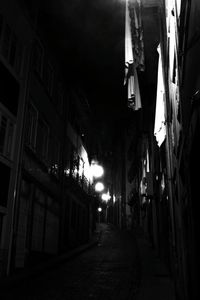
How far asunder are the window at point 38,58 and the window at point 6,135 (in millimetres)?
3855

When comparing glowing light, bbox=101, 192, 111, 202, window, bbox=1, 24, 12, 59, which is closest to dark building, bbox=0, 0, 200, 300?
window, bbox=1, 24, 12, 59

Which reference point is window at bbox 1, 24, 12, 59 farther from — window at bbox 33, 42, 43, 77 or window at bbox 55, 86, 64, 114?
window at bbox 55, 86, 64, 114

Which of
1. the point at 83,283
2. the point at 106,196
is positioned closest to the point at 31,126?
the point at 83,283

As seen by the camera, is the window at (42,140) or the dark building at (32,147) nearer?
the dark building at (32,147)

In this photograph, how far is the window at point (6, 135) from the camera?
482 inches

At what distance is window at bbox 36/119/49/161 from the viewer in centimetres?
1594

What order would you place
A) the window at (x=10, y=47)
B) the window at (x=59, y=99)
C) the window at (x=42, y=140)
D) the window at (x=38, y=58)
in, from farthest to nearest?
the window at (x=59, y=99)
the window at (x=42, y=140)
the window at (x=38, y=58)
the window at (x=10, y=47)

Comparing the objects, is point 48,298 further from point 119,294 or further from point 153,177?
point 153,177

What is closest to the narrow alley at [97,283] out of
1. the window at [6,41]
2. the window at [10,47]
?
the window at [10,47]

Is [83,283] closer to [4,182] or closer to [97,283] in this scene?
[97,283]

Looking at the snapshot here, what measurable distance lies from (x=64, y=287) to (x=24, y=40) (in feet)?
31.9

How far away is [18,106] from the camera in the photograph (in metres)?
13.4

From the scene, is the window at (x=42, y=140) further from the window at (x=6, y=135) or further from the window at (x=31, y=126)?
the window at (x=6, y=135)

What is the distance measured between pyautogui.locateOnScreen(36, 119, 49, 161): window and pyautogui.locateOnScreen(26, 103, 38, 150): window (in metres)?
Result: 0.61
